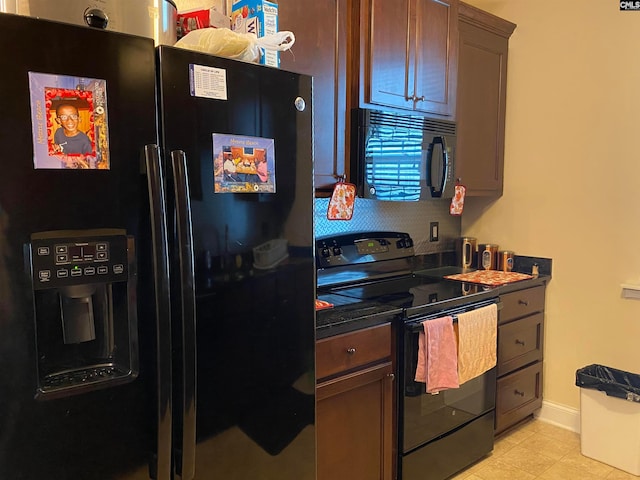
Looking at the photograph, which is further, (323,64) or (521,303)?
(521,303)

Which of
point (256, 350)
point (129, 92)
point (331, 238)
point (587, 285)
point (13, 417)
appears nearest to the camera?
point (13, 417)

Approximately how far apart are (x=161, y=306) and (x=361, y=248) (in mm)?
1685

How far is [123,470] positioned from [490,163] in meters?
2.70

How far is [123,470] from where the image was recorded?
1100mm

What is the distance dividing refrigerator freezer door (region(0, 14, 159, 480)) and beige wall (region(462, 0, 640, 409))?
8.66ft

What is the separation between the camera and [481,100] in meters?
2.97

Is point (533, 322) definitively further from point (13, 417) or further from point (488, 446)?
point (13, 417)

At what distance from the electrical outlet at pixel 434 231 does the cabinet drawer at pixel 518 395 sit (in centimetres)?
95

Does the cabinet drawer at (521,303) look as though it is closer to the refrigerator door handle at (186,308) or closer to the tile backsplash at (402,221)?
the tile backsplash at (402,221)

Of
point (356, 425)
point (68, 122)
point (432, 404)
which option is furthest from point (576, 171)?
point (68, 122)

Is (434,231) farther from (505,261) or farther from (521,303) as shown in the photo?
(521,303)

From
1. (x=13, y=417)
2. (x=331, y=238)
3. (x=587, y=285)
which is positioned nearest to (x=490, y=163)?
(x=587, y=285)

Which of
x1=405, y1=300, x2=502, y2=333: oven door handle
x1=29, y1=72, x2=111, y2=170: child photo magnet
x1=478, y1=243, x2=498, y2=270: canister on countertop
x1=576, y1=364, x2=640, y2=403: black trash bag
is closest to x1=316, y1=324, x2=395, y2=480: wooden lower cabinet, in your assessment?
x1=405, y1=300, x2=502, y2=333: oven door handle

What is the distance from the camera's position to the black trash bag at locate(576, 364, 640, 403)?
2.53m
